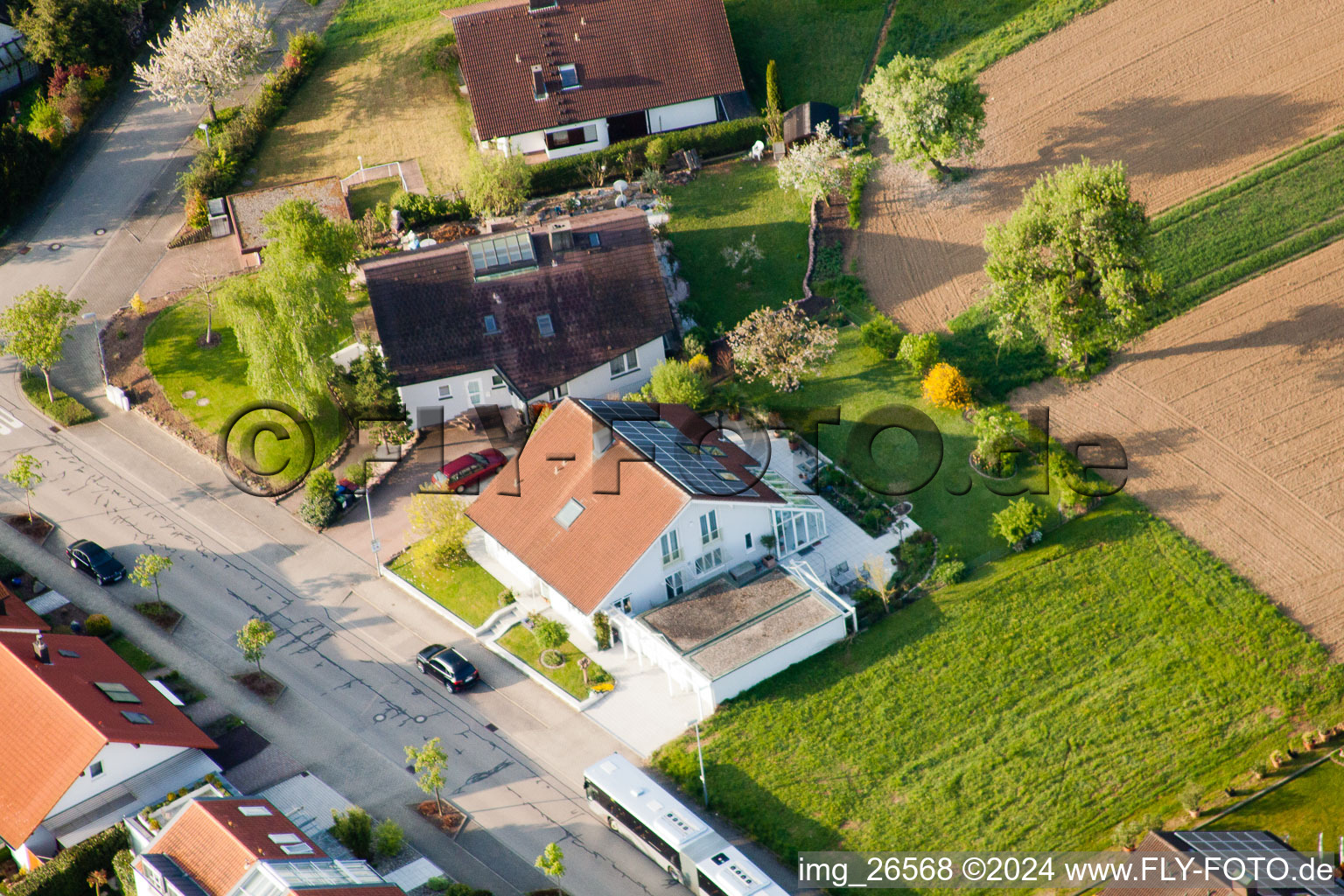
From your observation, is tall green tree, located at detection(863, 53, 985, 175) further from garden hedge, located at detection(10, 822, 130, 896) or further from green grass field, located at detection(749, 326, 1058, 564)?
garden hedge, located at detection(10, 822, 130, 896)

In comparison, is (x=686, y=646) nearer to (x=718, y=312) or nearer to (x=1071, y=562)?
(x=1071, y=562)

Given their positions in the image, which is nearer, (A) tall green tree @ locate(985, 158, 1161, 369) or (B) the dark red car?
(A) tall green tree @ locate(985, 158, 1161, 369)

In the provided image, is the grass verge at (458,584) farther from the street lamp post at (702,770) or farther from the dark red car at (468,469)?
the street lamp post at (702,770)

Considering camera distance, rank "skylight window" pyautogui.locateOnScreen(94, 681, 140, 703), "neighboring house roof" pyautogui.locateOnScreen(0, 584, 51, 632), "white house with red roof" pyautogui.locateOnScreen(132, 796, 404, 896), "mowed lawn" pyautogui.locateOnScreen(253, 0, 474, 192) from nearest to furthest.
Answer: "white house with red roof" pyautogui.locateOnScreen(132, 796, 404, 896)
"skylight window" pyautogui.locateOnScreen(94, 681, 140, 703)
"neighboring house roof" pyautogui.locateOnScreen(0, 584, 51, 632)
"mowed lawn" pyautogui.locateOnScreen(253, 0, 474, 192)

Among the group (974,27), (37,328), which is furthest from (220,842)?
(974,27)

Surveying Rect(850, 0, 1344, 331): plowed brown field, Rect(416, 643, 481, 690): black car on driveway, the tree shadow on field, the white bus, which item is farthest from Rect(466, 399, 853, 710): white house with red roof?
the tree shadow on field

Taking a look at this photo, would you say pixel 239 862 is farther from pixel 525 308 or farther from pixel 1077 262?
pixel 1077 262
